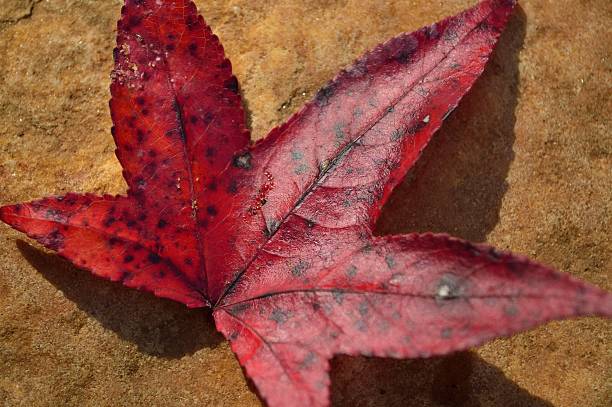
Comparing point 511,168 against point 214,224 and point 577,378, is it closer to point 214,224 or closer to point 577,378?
point 577,378

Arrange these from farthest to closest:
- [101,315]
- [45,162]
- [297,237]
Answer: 1. [45,162]
2. [101,315]
3. [297,237]

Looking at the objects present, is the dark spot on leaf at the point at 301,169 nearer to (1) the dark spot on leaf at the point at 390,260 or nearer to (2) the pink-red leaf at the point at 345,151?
(2) the pink-red leaf at the point at 345,151

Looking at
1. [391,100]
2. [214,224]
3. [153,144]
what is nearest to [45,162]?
[153,144]

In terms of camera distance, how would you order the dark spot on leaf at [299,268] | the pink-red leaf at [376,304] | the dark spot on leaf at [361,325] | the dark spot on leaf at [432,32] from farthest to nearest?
the dark spot on leaf at [432,32]
the dark spot on leaf at [299,268]
the dark spot on leaf at [361,325]
the pink-red leaf at [376,304]

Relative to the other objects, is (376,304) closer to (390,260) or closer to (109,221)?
(390,260)

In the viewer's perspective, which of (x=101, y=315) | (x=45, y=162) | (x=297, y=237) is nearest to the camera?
(x=297, y=237)

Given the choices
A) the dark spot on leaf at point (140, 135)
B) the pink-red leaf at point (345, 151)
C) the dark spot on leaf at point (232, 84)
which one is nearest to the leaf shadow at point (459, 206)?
the pink-red leaf at point (345, 151)

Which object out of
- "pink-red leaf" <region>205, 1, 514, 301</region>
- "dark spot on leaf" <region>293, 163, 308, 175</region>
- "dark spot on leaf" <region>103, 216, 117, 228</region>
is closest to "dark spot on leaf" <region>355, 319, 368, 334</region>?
"pink-red leaf" <region>205, 1, 514, 301</region>
